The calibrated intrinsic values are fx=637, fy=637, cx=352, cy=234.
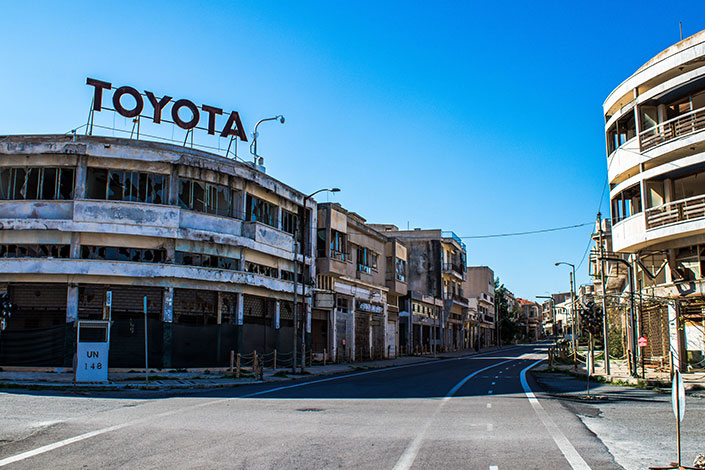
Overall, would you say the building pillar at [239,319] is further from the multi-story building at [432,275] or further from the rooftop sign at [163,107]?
the multi-story building at [432,275]

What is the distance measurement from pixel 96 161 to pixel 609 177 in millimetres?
24517

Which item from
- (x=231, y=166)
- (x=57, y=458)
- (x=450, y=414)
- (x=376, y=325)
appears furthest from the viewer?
(x=376, y=325)

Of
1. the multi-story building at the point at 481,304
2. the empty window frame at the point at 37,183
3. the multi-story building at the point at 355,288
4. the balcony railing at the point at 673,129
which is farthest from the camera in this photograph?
the multi-story building at the point at 481,304

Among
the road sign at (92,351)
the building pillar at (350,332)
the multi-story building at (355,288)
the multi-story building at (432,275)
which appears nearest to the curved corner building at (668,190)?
the multi-story building at (355,288)

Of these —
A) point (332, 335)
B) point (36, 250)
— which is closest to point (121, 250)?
point (36, 250)

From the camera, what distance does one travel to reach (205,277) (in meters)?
30.4

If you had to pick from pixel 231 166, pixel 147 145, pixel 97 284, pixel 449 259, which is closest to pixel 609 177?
pixel 231 166

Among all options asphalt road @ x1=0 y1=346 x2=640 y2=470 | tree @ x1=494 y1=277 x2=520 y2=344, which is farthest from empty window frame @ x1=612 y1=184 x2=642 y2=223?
tree @ x1=494 y1=277 x2=520 y2=344

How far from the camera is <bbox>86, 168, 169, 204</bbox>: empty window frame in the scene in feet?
96.4

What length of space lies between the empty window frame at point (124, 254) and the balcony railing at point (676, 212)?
2191 centimetres

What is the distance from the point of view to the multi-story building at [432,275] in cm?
6800

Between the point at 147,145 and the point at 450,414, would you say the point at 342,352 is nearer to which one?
the point at 147,145

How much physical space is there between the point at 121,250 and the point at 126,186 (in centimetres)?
303

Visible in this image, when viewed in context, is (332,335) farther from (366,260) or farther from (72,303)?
(72,303)
